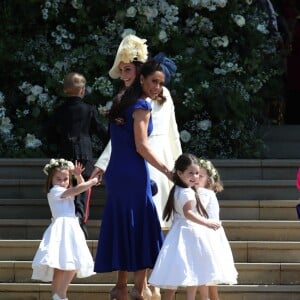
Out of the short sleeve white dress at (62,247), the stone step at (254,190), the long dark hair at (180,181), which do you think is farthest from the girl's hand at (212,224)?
the stone step at (254,190)

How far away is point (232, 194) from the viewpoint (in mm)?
10680

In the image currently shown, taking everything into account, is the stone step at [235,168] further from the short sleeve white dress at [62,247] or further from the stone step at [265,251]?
the short sleeve white dress at [62,247]

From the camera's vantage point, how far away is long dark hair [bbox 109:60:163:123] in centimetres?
786

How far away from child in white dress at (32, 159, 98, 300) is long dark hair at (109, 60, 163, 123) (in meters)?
0.75

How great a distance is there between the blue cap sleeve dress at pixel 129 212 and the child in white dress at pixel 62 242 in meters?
0.55

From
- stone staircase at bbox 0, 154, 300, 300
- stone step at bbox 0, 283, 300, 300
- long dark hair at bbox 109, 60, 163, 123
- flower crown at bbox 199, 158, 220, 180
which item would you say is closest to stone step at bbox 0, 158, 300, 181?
stone staircase at bbox 0, 154, 300, 300

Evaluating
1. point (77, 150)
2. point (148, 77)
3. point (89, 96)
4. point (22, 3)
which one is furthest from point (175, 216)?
point (22, 3)

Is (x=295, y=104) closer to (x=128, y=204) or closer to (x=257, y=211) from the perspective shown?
(x=257, y=211)

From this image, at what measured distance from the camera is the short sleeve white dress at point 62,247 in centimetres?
852

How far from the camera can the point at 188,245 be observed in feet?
26.3

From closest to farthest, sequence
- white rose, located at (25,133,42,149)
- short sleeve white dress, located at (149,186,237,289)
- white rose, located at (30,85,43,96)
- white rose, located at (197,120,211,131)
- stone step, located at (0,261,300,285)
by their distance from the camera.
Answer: short sleeve white dress, located at (149,186,237,289)
stone step, located at (0,261,300,285)
white rose, located at (25,133,42,149)
white rose, located at (197,120,211,131)
white rose, located at (30,85,43,96)

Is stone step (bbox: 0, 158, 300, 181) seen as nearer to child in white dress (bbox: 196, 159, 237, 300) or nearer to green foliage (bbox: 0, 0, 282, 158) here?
green foliage (bbox: 0, 0, 282, 158)

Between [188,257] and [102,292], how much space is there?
1298 millimetres

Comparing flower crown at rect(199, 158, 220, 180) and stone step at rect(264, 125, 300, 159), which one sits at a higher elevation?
stone step at rect(264, 125, 300, 159)
